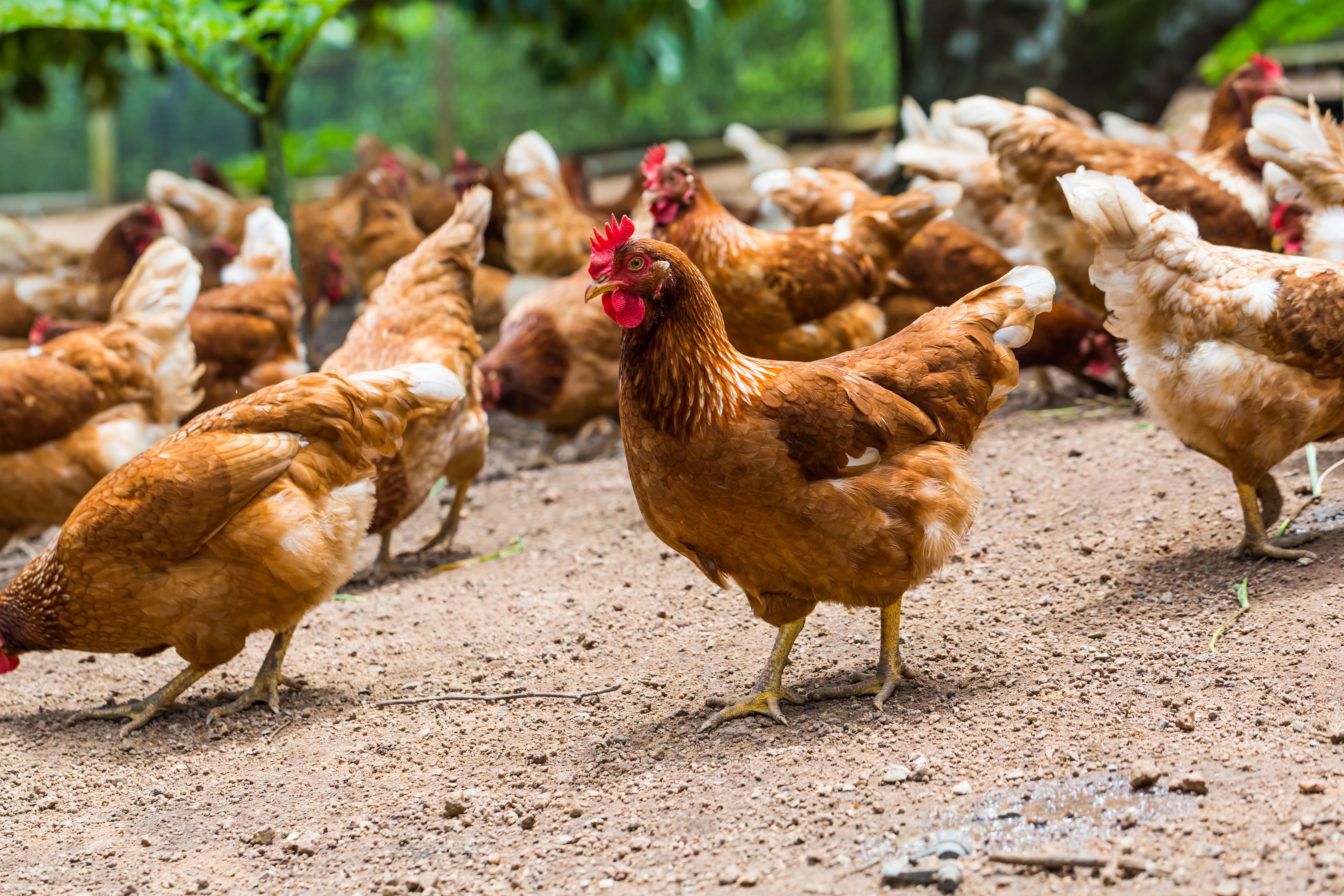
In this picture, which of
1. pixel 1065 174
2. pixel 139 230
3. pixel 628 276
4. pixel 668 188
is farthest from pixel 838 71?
pixel 628 276

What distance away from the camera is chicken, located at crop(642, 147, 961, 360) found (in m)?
5.32

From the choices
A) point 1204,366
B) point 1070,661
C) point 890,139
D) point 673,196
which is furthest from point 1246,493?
→ point 890,139

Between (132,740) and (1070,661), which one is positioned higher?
(1070,661)

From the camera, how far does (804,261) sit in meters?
5.41

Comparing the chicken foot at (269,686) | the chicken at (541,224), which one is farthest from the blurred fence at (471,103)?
the chicken foot at (269,686)

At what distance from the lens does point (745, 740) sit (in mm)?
3146

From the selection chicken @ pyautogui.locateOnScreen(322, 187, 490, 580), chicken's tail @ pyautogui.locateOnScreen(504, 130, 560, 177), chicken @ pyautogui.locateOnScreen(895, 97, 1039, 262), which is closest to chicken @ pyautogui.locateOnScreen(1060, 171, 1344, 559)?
chicken @ pyautogui.locateOnScreen(895, 97, 1039, 262)

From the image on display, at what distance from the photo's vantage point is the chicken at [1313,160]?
4418mm

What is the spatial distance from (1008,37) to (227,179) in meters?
11.2

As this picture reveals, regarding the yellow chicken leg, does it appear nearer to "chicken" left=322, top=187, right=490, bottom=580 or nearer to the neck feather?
the neck feather

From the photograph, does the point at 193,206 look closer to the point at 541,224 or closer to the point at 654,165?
the point at 541,224

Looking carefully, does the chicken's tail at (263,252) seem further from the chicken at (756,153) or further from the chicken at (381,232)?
the chicken at (756,153)

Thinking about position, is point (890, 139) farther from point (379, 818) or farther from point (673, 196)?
point (379, 818)

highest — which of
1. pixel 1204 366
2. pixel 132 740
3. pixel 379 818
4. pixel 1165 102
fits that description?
pixel 1165 102
